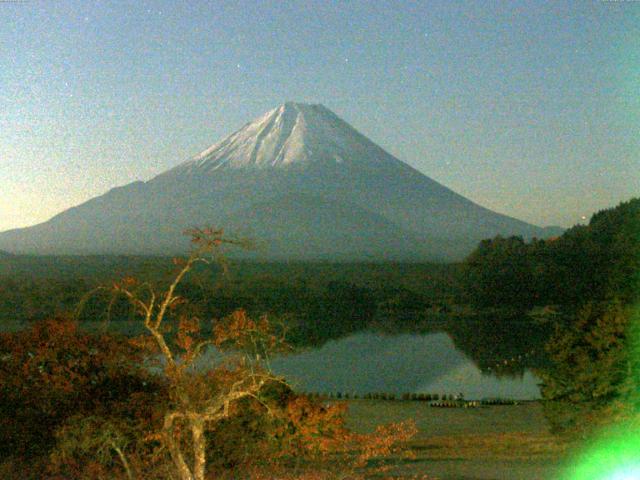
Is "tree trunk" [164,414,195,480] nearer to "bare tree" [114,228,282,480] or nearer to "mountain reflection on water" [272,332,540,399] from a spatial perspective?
"bare tree" [114,228,282,480]

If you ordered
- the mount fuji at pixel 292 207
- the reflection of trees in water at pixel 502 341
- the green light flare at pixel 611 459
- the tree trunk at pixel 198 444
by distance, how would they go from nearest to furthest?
the tree trunk at pixel 198 444, the green light flare at pixel 611 459, the reflection of trees in water at pixel 502 341, the mount fuji at pixel 292 207

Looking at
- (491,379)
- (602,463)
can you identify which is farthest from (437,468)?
(491,379)

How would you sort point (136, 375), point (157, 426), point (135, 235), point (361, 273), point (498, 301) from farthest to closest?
point (135, 235) → point (361, 273) → point (498, 301) → point (136, 375) → point (157, 426)

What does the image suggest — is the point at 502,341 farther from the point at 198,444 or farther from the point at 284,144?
the point at 284,144

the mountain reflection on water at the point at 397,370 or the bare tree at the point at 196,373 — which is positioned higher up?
the bare tree at the point at 196,373

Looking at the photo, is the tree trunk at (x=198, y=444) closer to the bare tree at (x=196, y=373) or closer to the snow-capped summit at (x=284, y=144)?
the bare tree at (x=196, y=373)

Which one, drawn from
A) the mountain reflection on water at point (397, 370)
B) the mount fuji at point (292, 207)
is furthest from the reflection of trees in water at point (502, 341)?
the mount fuji at point (292, 207)

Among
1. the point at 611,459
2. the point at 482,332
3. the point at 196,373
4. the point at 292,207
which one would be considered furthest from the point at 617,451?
the point at 292,207

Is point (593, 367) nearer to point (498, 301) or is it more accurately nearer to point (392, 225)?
point (498, 301)
